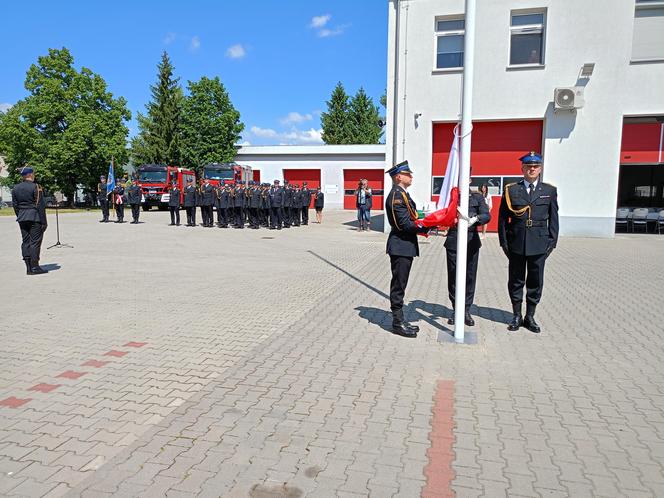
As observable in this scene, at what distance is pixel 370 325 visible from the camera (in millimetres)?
6328

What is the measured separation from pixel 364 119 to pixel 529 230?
66703mm

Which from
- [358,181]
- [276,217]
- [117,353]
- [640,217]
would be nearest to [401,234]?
[117,353]

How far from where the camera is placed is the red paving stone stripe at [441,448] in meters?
2.89

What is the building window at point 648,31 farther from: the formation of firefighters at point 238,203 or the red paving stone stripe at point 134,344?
the red paving stone stripe at point 134,344

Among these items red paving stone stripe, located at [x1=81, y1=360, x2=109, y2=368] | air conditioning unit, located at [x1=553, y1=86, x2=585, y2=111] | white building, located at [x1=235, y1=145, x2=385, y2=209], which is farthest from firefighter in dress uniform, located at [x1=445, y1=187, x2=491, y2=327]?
white building, located at [x1=235, y1=145, x2=385, y2=209]

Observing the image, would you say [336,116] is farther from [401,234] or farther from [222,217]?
[401,234]

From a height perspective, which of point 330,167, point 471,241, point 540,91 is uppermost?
point 540,91

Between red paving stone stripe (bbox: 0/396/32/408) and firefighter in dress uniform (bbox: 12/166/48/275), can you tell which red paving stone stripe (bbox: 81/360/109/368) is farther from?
firefighter in dress uniform (bbox: 12/166/48/275)

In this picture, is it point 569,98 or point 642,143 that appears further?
point 642,143

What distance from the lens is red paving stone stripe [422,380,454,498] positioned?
2.89 meters

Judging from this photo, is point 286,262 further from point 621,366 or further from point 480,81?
point 480,81

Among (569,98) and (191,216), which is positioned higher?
(569,98)

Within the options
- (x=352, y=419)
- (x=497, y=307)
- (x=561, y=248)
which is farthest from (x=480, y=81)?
(x=352, y=419)

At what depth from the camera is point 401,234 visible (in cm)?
569
